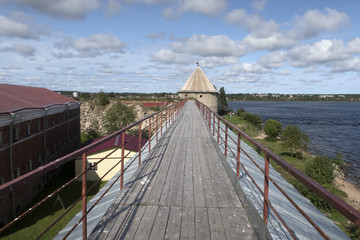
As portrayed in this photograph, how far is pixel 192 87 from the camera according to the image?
42.6m

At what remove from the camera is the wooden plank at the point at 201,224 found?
280 cm

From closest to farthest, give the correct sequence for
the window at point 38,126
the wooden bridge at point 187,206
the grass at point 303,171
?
Result: the wooden bridge at point 187,206 < the grass at point 303,171 < the window at point 38,126

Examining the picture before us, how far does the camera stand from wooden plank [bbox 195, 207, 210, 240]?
280 cm

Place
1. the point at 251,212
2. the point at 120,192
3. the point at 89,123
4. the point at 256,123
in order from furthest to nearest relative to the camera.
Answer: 1. the point at 256,123
2. the point at 89,123
3. the point at 120,192
4. the point at 251,212

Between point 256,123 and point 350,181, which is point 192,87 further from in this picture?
point 350,181

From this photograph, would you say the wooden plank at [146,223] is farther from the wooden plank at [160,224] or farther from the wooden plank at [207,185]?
the wooden plank at [207,185]

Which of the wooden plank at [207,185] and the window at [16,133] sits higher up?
the wooden plank at [207,185]

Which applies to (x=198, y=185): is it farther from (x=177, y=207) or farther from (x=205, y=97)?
(x=205, y=97)

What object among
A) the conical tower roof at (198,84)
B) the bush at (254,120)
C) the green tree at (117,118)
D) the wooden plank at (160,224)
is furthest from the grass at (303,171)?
the green tree at (117,118)

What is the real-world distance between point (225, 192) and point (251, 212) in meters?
0.90

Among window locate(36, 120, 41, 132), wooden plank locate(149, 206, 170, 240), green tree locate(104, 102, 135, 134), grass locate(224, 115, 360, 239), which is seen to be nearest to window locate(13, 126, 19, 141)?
window locate(36, 120, 41, 132)

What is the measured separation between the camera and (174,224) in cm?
303

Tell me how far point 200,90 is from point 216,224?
39709 millimetres

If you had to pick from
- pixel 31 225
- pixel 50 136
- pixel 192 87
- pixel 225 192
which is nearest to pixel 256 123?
pixel 192 87
